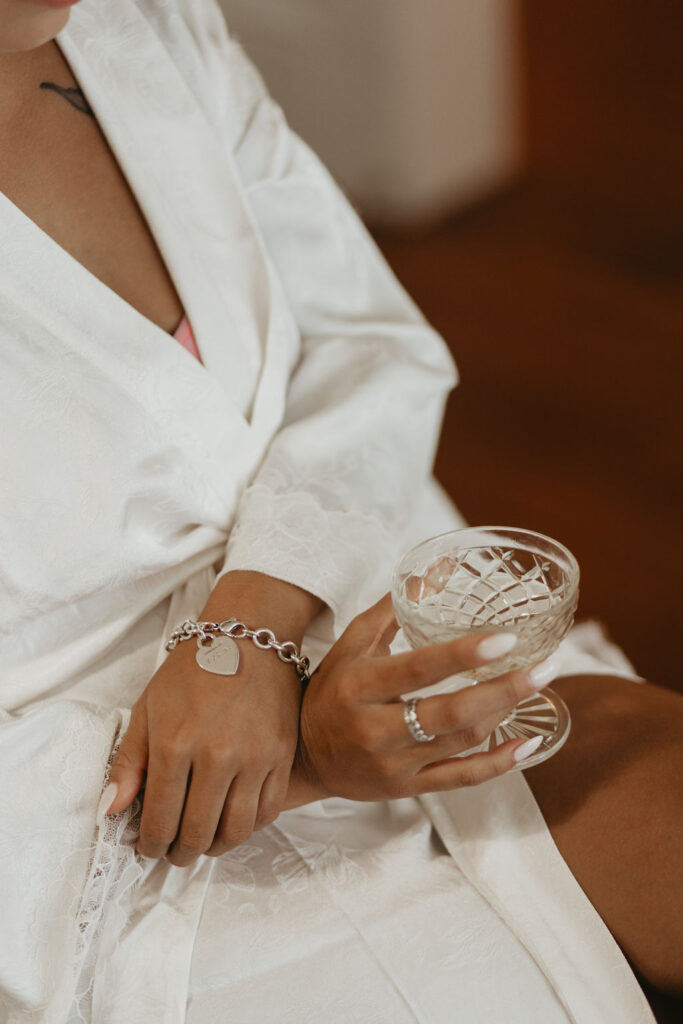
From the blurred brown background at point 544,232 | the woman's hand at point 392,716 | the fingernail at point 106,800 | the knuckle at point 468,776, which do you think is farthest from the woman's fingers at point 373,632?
the blurred brown background at point 544,232

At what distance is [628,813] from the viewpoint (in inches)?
36.0

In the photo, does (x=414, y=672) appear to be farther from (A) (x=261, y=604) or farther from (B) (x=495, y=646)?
(A) (x=261, y=604)

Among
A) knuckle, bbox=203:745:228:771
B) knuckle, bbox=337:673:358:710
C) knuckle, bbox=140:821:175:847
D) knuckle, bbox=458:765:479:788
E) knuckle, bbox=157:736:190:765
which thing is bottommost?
knuckle, bbox=458:765:479:788

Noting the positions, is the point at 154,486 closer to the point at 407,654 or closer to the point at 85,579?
the point at 85,579

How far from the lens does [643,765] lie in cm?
94

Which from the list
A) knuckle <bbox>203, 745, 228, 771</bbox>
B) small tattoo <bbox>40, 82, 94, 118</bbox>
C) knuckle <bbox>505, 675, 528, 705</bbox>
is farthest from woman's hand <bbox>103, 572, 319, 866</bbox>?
small tattoo <bbox>40, 82, 94, 118</bbox>

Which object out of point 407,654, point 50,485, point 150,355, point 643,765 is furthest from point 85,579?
point 643,765

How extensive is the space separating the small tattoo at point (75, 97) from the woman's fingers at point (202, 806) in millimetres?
594

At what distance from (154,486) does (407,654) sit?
12.6 inches

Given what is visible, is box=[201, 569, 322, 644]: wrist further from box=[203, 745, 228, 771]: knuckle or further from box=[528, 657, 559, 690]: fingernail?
box=[528, 657, 559, 690]: fingernail

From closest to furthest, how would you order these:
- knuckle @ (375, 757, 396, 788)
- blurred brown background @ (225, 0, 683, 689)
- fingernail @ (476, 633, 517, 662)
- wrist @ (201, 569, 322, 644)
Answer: fingernail @ (476, 633, 517, 662) → knuckle @ (375, 757, 396, 788) → wrist @ (201, 569, 322, 644) → blurred brown background @ (225, 0, 683, 689)

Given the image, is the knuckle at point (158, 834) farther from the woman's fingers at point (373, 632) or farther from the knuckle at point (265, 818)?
the woman's fingers at point (373, 632)

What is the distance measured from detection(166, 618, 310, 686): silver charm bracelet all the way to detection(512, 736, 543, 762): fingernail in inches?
7.4

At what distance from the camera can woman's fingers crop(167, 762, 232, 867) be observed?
0.85m
